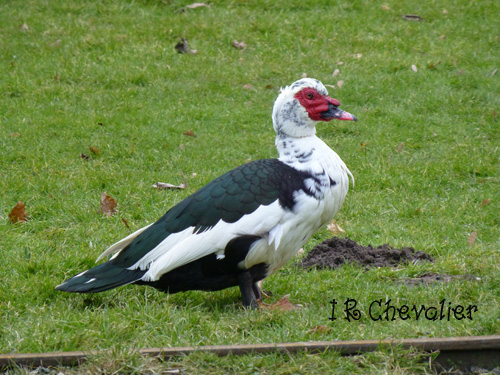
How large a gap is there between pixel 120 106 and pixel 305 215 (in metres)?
4.75

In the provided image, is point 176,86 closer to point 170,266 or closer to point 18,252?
point 18,252

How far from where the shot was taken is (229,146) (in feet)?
24.6

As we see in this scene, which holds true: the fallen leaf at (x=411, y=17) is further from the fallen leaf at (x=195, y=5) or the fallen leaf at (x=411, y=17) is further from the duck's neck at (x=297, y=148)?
the duck's neck at (x=297, y=148)

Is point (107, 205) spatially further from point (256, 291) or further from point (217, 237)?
point (217, 237)

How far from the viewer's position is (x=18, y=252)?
4.89 m

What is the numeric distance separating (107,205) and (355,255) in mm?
2132

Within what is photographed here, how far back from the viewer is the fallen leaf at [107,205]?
5.82 meters

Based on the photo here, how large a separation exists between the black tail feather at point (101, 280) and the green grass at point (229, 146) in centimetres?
13

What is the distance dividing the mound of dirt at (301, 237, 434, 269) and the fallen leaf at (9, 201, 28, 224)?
2.28 metres

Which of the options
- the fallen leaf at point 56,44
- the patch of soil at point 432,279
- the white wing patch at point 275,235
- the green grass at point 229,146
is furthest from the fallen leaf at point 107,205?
the fallen leaf at point 56,44

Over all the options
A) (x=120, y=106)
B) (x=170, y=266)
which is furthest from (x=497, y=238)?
(x=120, y=106)

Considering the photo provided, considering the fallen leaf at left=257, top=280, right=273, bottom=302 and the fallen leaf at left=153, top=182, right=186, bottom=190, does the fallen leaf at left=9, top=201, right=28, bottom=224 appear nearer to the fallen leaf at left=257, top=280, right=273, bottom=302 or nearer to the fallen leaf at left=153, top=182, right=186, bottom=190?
the fallen leaf at left=153, top=182, right=186, bottom=190

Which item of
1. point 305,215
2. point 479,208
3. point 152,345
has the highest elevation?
point 305,215

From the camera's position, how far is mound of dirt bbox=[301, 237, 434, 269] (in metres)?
4.91
